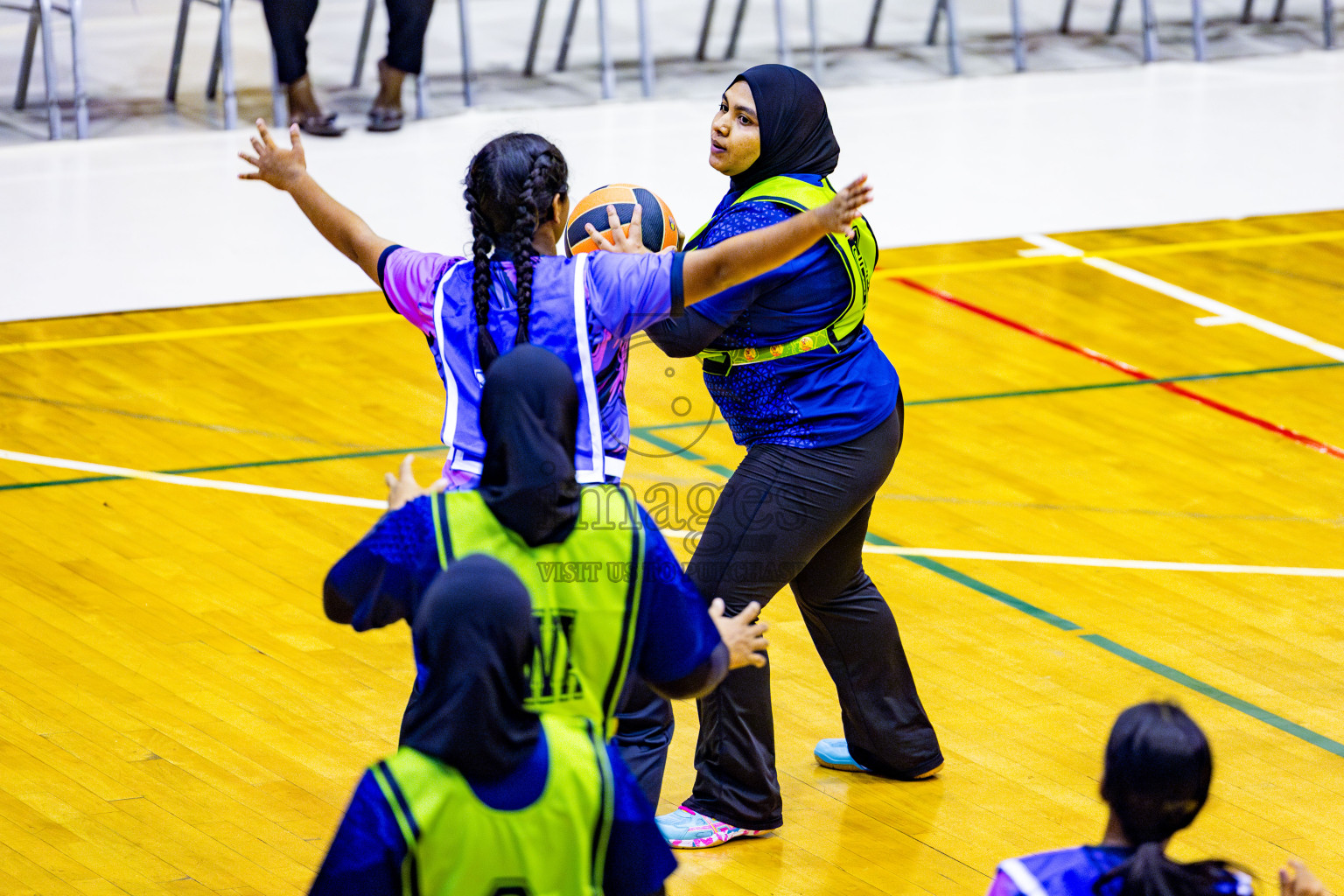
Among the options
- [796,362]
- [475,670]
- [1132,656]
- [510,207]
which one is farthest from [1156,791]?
[1132,656]

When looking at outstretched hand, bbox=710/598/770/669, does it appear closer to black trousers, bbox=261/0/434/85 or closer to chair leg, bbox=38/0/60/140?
black trousers, bbox=261/0/434/85

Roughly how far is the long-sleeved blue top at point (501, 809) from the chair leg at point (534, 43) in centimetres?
1121

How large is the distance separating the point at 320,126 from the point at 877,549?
6413mm

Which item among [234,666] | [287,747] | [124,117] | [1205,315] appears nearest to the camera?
[287,747]

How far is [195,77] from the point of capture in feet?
43.2

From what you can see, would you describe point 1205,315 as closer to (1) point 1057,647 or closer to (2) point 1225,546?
(2) point 1225,546

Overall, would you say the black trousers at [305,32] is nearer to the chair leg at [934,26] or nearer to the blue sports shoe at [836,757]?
the chair leg at [934,26]

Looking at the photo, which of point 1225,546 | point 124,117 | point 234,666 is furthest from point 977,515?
point 124,117

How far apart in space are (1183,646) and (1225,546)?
3.01ft

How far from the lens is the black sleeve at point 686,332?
425 centimetres

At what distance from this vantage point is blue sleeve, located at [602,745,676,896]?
8.59 ft

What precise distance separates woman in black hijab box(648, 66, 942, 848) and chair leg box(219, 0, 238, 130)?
25.7 feet

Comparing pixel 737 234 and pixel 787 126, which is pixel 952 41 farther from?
pixel 737 234

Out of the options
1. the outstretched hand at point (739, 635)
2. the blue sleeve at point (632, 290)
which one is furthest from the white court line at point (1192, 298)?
the outstretched hand at point (739, 635)
